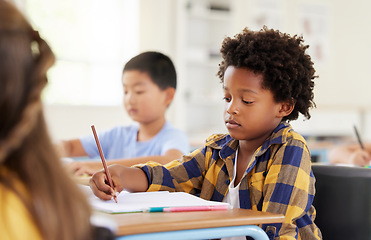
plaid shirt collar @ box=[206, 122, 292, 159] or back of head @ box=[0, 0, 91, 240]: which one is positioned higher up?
back of head @ box=[0, 0, 91, 240]

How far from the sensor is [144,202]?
119 cm

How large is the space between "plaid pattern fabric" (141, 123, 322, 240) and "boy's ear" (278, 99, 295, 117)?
42 millimetres

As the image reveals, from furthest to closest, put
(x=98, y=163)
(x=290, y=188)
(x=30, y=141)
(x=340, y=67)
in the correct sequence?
(x=340, y=67) < (x=98, y=163) < (x=290, y=188) < (x=30, y=141)

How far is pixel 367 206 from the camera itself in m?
1.55

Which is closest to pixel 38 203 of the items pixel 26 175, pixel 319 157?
pixel 26 175

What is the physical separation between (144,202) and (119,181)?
0.20 metres

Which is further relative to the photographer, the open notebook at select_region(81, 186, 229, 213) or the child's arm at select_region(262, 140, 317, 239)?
the child's arm at select_region(262, 140, 317, 239)

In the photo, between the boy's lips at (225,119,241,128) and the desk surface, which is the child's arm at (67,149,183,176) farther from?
the desk surface

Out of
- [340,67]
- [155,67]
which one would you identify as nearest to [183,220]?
[155,67]

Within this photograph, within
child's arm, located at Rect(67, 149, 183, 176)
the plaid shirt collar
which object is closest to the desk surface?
the plaid shirt collar

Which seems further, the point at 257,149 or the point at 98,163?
the point at 98,163

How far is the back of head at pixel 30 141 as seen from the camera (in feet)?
2.00

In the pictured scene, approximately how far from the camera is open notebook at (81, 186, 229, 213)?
1086mm

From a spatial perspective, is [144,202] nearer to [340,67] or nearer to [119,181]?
[119,181]
